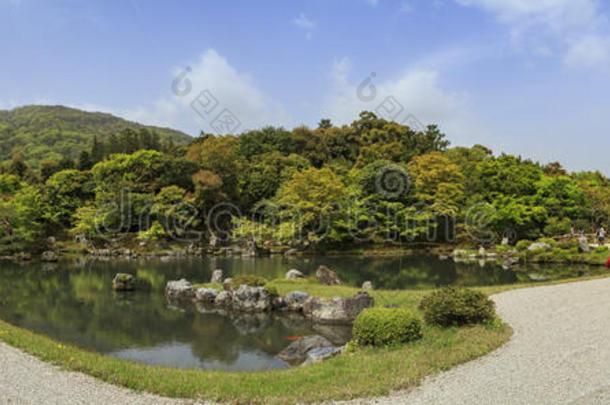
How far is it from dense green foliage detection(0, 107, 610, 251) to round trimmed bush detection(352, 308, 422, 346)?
24.7 metres

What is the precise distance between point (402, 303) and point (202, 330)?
5.85m

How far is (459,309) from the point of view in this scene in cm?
898

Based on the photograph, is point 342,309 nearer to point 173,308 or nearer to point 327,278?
point 327,278

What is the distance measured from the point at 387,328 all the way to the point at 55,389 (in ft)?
18.3

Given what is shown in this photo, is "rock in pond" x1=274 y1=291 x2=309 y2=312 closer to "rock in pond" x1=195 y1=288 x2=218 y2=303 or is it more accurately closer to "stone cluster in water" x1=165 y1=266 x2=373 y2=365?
"stone cluster in water" x1=165 y1=266 x2=373 y2=365

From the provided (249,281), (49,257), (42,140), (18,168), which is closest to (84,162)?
(18,168)

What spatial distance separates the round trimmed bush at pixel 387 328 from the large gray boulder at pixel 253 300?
6.82 m

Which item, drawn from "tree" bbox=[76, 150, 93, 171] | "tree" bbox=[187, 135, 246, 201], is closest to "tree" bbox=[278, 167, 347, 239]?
"tree" bbox=[187, 135, 246, 201]

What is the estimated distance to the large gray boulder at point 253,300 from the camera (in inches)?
598

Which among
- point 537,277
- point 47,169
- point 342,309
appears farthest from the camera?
point 47,169

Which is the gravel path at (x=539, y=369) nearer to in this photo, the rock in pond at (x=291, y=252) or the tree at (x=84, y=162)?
the rock in pond at (x=291, y=252)

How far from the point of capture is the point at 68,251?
34.8 m

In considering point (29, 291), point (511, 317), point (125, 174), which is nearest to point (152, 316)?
point (29, 291)

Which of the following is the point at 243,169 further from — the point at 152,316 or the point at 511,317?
the point at 511,317
